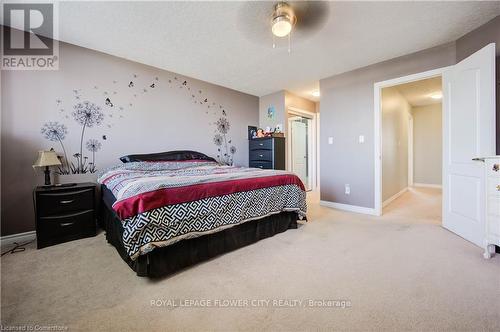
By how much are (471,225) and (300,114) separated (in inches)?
139

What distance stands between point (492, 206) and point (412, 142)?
5.32m

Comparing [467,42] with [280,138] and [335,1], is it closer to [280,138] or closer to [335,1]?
[335,1]

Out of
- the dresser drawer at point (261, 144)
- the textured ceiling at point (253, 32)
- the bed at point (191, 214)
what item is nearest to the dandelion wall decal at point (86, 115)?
the bed at point (191, 214)

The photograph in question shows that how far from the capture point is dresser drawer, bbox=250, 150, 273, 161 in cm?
408

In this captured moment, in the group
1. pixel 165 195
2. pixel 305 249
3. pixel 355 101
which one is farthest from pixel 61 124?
pixel 355 101

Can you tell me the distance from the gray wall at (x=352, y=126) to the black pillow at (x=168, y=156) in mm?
2246

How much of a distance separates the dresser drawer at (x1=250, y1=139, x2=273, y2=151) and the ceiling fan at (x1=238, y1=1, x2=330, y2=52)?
6.23ft

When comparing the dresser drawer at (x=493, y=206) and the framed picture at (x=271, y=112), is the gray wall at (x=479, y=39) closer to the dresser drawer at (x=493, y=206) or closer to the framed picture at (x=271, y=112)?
the dresser drawer at (x=493, y=206)

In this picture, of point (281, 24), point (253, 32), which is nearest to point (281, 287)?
point (281, 24)

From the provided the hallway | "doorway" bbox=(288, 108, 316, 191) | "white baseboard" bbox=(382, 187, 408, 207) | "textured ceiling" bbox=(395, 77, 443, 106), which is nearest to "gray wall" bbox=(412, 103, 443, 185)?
"textured ceiling" bbox=(395, 77, 443, 106)

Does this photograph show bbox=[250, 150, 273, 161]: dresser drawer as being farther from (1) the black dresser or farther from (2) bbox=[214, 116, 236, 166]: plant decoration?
(2) bbox=[214, 116, 236, 166]: plant decoration

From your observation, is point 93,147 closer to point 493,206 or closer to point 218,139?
point 218,139

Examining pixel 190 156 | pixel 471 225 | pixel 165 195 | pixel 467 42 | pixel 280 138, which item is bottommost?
pixel 471 225

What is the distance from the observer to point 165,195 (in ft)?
5.37
